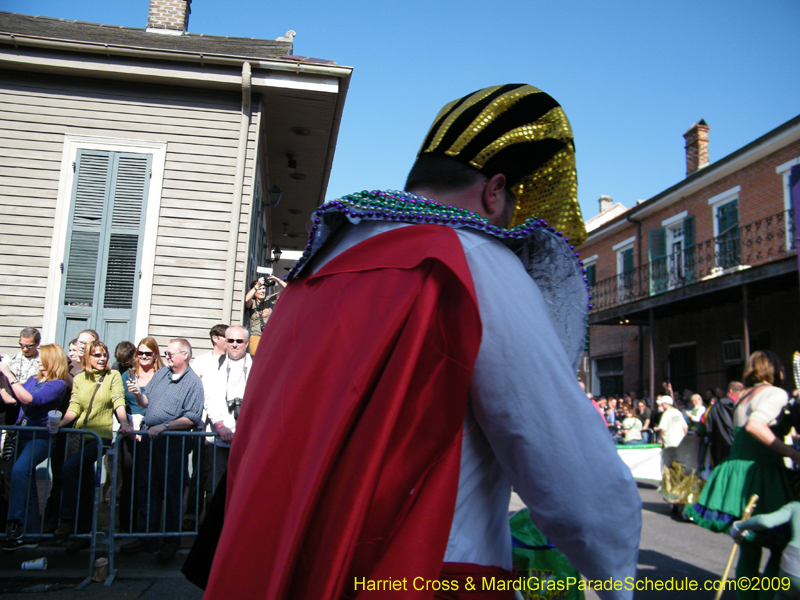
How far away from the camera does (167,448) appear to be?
16.8ft

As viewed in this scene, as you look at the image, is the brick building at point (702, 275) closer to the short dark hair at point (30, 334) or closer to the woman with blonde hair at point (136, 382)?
the woman with blonde hair at point (136, 382)

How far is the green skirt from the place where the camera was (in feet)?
12.8

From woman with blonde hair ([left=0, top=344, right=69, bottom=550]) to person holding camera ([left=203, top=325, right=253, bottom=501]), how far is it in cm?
128

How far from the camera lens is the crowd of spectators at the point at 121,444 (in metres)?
4.89

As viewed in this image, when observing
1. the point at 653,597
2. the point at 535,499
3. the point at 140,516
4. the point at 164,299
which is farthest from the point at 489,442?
the point at 164,299

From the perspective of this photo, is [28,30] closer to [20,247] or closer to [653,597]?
[20,247]

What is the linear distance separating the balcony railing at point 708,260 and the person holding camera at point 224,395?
8.04 meters

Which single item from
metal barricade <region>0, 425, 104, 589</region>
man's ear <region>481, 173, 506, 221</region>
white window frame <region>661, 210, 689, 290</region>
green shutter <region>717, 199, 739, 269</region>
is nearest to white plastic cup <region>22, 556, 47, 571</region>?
metal barricade <region>0, 425, 104, 589</region>

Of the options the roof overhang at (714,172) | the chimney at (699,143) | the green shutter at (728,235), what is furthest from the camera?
the chimney at (699,143)

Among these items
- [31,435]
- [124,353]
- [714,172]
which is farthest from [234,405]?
[714,172]

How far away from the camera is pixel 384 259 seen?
3.06 feet

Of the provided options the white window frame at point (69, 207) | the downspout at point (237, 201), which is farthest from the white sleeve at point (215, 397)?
the white window frame at point (69, 207)

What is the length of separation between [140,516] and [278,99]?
640cm

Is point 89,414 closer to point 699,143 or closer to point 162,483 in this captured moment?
point 162,483
